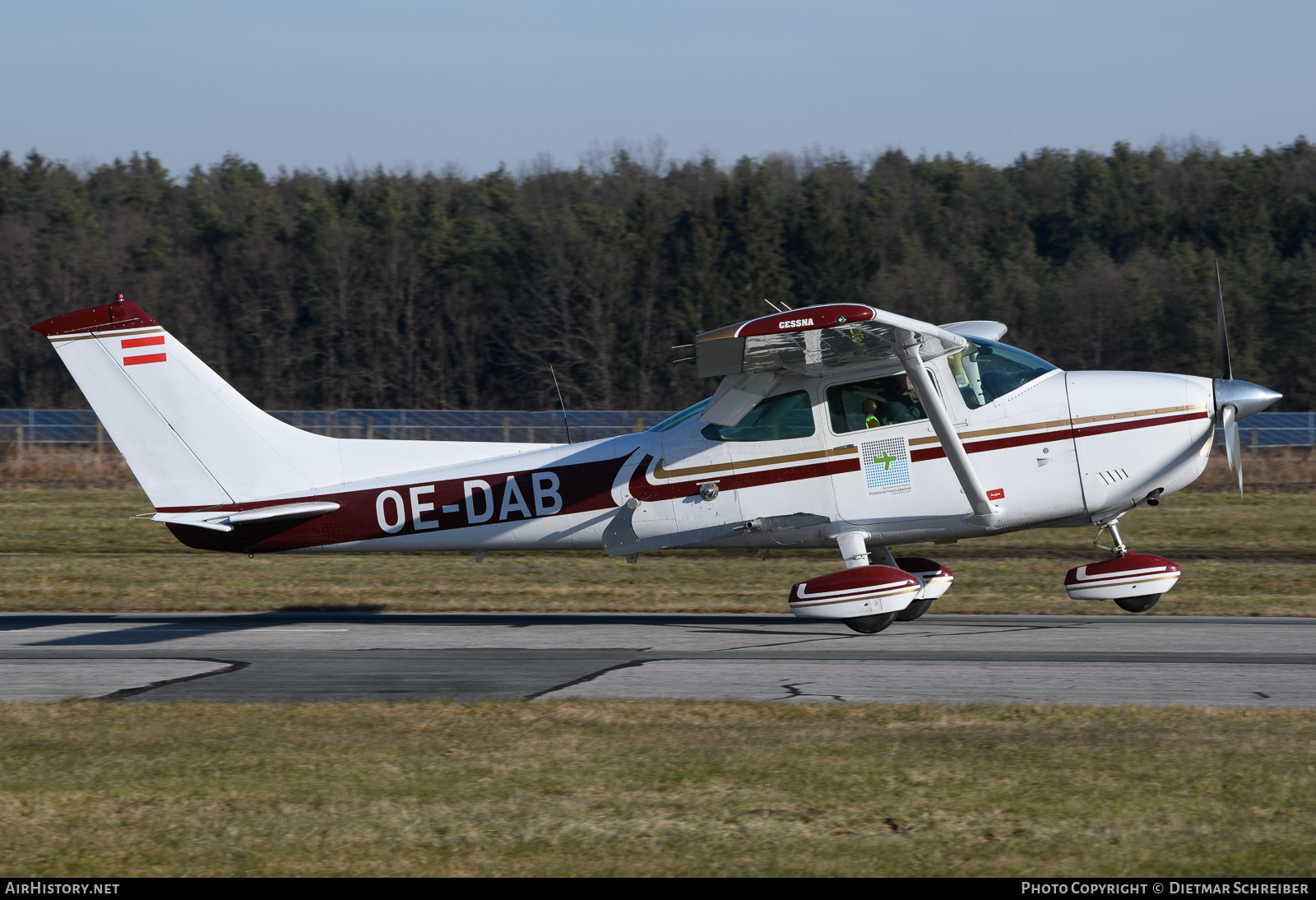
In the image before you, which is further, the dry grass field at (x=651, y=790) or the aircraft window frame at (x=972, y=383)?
the aircraft window frame at (x=972, y=383)

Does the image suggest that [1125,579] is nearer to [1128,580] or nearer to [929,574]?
[1128,580]

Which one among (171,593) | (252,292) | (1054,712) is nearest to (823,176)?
(252,292)

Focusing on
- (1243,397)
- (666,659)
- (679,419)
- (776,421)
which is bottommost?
(666,659)

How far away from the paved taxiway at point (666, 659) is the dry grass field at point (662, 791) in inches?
30.6

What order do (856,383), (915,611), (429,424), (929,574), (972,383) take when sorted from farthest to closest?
1. (429,424)
2. (915,611)
3. (929,574)
4. (856,383)
5. (972,383)

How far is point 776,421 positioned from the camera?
462 inches

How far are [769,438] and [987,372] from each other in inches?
81.5

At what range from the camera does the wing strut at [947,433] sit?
10875 mm

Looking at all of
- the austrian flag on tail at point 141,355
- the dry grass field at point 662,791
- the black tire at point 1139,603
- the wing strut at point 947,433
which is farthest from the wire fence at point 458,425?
the dry grass field at point 662,791

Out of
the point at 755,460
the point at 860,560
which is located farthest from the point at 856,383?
the point at 860,560

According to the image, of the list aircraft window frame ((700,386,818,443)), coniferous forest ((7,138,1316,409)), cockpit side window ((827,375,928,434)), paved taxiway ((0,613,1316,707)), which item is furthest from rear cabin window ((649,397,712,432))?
coniferous forest ((7,138,1316,409))

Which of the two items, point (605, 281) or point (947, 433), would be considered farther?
point (605, 281)

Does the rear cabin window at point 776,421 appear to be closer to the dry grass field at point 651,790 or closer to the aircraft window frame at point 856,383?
the aircraft window frame at point 856,383

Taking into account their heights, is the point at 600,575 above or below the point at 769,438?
below
